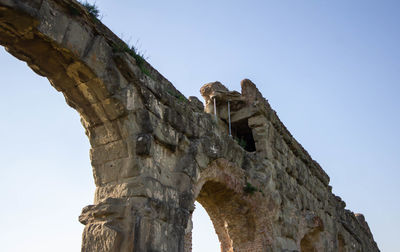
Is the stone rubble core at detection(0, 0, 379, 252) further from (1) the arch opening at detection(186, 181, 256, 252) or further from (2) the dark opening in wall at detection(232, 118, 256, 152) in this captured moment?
(2) the dark opening in wall at detection(232, 118, 256, 152)

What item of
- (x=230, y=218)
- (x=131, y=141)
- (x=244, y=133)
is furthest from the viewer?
(x=244, y=133)

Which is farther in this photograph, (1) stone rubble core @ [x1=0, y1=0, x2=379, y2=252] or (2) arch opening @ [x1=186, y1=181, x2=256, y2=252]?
(2) arch opening @ [x1=186, y1=181, x2=256, y2=252]

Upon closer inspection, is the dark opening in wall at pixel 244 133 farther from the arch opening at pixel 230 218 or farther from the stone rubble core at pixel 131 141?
the arch opening at pixel 230 218

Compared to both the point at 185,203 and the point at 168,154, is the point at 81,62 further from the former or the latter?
the point at 185,203

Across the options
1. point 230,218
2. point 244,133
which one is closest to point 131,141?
point 230,218

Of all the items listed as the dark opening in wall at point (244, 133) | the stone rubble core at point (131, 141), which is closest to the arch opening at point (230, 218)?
the stone rubble core at point (131, 141)

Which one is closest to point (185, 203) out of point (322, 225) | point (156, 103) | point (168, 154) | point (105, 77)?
point (168, 154)

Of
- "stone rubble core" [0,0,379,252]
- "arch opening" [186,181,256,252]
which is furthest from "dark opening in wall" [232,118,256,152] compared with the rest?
"arch opening" [186,181,256,252]

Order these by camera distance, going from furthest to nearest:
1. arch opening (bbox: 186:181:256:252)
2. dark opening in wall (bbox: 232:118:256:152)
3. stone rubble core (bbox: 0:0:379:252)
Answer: dark opening in wall (bbox: 232:118:256:152) < arch opening (bbox: 186:181:256:252) < stone rubble core (bbox: 0:0:379:252)

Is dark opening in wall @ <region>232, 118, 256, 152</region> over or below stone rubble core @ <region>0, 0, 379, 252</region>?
over

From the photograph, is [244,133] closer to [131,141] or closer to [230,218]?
[230,218]

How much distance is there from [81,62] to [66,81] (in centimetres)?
40

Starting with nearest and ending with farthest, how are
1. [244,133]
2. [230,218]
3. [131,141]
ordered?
[131,141] < [230,218] < [244,133]

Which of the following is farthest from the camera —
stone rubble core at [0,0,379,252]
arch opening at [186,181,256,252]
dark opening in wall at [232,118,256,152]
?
dark opening in wall at [232,118,256,152]
